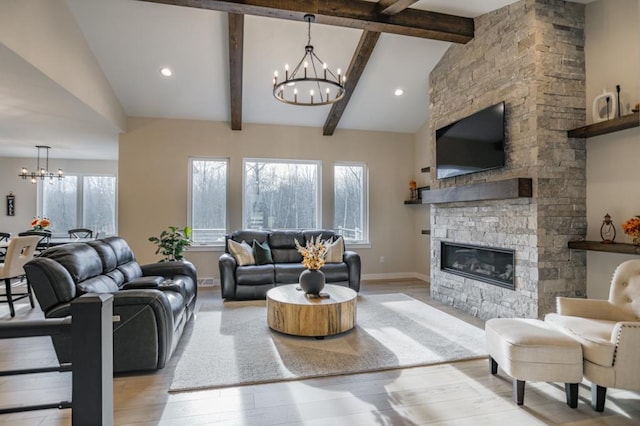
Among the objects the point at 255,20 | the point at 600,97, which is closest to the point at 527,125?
the point at 600,97

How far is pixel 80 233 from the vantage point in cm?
816

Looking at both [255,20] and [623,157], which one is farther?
[255,20]

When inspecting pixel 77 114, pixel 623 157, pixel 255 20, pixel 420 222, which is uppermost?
pixel 255 20

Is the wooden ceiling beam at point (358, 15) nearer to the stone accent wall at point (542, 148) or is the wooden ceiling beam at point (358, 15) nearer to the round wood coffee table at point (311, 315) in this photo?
the stone accent wall at point (542, 148)

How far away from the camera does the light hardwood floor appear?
87.0 inches

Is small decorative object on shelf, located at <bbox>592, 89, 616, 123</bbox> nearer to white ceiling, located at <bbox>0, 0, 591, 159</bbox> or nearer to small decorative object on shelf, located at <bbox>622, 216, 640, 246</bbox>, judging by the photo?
small decorative object on shelf, located at <bbox>622, 216, 640, 246</bbox>

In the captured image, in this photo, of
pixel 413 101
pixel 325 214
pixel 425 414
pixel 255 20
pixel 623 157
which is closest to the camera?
pixel 425 414

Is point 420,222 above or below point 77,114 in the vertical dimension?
below

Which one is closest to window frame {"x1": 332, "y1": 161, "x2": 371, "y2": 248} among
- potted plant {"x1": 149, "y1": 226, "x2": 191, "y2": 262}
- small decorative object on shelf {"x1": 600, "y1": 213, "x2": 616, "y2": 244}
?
potted plant {"x1": 149, "y1": 226, "x2": 191, "y2": 262}

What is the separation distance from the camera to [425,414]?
2.27m

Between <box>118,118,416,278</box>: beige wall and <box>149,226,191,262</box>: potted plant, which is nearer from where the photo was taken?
<box>149,226,191,262</box>: potted plant

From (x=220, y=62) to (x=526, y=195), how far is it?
4360mm

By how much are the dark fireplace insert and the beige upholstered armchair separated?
3.59 feet

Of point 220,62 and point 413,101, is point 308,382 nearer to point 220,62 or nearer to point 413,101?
point 220,62
